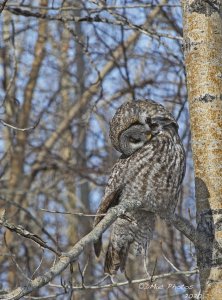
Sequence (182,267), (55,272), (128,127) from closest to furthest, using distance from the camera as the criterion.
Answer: (55,272) → (128,127) → (182,267)

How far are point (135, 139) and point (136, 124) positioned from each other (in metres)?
0.08

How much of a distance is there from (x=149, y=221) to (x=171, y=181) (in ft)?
1.81

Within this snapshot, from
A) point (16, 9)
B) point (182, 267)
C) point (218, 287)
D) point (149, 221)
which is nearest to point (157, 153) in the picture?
point (149, 221)

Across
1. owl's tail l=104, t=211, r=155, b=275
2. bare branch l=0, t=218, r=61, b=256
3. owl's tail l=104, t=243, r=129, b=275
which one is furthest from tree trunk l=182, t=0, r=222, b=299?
owl's tail l=104, t=243, r=129, b=275

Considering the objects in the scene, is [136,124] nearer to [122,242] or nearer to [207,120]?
[207,120]

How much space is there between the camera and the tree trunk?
2.76m

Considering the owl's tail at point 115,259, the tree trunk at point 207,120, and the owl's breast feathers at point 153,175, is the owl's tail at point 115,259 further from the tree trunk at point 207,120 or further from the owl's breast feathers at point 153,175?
the tree trunk at point 207,120

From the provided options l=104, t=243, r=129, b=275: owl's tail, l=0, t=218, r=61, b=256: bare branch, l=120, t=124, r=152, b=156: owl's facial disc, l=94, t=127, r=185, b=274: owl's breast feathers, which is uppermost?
l=120, t=124, r=152, b=156: owl's facial disc

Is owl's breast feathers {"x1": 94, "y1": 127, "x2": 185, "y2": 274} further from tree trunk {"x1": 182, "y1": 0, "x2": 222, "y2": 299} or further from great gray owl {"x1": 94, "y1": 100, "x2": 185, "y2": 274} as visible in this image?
tree trunk {"x1": 182, "y1": 0, "x2": 222, "y2": 299}

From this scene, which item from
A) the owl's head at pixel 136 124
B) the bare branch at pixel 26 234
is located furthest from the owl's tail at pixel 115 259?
the bare branch at pixel 26 234

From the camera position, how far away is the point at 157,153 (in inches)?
139

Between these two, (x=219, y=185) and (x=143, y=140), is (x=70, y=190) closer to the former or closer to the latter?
(x=143, y=140)

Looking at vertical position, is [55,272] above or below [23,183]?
below

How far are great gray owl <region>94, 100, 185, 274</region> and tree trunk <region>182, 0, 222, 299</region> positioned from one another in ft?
2.10
